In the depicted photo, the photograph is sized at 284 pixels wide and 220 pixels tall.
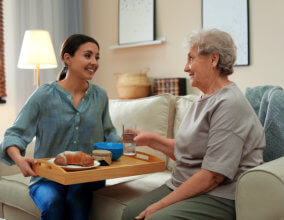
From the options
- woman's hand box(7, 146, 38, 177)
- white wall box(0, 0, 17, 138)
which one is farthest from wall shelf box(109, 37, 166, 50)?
woman's hand box(7, 146, 38, 177)

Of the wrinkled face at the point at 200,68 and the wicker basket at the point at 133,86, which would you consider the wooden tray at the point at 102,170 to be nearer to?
the wrinkled face at the point at 200,68

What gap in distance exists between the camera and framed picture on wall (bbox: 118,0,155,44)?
336 cm

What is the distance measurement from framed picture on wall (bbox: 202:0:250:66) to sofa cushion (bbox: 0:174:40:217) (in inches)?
73.0

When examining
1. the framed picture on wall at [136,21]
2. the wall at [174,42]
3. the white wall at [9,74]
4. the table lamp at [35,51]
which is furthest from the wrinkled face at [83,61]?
the white wall at [9,74]

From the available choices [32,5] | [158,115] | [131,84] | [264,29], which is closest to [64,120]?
[158,115]

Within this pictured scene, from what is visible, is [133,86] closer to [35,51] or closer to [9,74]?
[35,51]

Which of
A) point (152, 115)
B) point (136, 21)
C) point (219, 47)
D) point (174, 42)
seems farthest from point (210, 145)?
point (136, 21)

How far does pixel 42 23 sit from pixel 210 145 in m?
2.82

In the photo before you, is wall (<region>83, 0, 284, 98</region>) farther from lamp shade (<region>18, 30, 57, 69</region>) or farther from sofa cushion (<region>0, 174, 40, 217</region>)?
sofa cushion (<region>0, 174, 40, 217</region>)

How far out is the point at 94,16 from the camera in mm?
3939

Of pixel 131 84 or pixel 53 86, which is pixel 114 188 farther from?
pixel 131 84

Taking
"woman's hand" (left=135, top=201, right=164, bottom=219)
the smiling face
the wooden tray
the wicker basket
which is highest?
the smiling face

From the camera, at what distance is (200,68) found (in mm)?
1397

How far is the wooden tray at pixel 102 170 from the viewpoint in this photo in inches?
49.9
